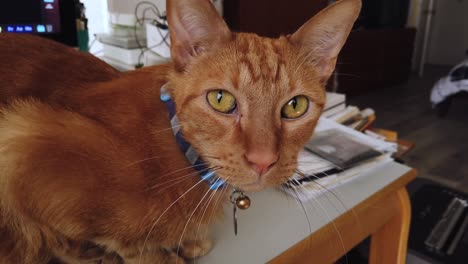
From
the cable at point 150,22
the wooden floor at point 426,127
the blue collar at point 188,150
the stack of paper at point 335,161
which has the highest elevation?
the cable at point 150,22

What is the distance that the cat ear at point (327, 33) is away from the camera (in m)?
0.59

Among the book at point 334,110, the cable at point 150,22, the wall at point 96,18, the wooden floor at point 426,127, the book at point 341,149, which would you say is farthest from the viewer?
the wooden floor at point 426,127

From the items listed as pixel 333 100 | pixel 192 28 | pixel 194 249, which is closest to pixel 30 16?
pixel 192 28

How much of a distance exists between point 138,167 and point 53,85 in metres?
0.19

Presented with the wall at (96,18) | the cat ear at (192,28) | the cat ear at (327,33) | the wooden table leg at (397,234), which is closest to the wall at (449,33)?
the wall at (96,18)

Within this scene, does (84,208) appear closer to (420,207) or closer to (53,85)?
(53,85)

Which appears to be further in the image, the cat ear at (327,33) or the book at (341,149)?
the book at (341,149)

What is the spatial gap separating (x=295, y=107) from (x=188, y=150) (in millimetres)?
191

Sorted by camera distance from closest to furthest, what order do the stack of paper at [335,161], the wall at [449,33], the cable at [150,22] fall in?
the stack of paper at [335,161], the cable at [150,22], the wall at [449,33]

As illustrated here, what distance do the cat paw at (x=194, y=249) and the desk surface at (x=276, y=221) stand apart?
1 cm

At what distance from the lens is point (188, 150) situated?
564 millimetres

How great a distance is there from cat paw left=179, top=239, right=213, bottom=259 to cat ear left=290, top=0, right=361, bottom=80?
14.6 inches

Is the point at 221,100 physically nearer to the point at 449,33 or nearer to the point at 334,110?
the point at 334,110

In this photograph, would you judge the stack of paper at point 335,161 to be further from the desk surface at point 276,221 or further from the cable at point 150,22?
the cable at point 150,22
